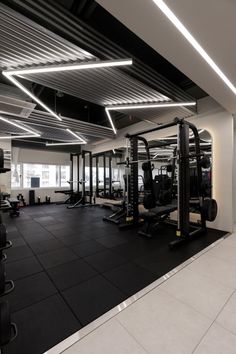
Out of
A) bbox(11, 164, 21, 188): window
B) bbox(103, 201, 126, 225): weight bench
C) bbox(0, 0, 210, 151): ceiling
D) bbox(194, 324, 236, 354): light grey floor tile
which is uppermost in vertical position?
bbox(0, 0, 210, 151): ceiling

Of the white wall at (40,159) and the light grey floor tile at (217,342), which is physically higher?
the white wall at (40,159)

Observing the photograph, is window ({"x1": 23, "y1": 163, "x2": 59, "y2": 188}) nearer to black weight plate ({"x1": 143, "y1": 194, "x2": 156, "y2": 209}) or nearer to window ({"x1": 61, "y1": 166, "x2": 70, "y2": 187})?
window ({"x1": 61, "y1": 166, "x2": 70, "y2": 187})

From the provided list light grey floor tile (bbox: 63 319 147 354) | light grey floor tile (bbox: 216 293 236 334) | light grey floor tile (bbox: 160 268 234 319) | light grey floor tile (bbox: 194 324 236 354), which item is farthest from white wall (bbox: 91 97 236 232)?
light grey floor tile (bbox: 63 319 147 354)

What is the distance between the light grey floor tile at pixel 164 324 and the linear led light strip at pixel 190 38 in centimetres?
313

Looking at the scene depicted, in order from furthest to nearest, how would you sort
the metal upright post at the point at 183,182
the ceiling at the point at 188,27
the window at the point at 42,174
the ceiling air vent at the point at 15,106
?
the window at the point at 42,174
the ceiling air vent at the point at 15,106
the metal upright post at the point at 183,182
the ceiling at the point at 188,27

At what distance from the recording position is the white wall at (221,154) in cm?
438

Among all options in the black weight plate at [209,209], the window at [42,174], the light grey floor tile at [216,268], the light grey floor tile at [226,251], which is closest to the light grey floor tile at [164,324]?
the light grey floor tile at [216,268]

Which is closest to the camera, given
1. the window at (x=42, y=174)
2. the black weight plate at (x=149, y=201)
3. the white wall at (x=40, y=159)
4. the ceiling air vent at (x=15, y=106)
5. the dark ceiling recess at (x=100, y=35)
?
the dark ceiling recess at (x=100, y=35)

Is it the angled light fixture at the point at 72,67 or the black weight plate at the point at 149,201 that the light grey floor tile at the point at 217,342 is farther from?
the angled light fixture at the point at 72,67

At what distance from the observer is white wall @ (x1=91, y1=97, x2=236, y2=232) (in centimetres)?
438

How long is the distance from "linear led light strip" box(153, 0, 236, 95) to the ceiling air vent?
11.9 ft

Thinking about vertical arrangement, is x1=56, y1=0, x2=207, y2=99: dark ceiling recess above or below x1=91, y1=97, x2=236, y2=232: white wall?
above

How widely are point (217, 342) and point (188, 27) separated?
10.5 feet

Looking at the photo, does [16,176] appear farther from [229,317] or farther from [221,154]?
[229,317]
